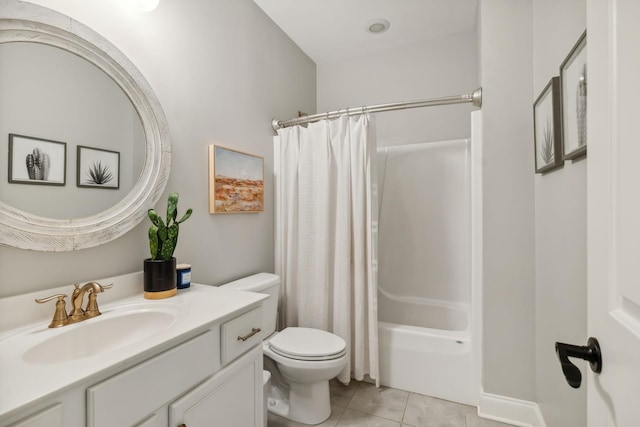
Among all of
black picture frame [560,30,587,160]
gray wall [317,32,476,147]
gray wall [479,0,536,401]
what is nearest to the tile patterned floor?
gray wall [479,0,536,401]

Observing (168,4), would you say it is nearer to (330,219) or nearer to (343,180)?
(343,180)

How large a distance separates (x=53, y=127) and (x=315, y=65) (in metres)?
2.39

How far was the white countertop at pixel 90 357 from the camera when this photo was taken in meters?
0.61

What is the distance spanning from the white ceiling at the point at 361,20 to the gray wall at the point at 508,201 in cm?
59

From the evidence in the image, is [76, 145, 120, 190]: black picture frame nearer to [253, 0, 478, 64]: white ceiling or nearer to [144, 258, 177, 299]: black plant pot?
[144, 258, 177, 299]: black plant pot

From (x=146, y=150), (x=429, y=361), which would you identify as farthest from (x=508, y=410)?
(x=146, y=150)

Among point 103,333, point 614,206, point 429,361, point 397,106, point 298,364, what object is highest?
point 397,106

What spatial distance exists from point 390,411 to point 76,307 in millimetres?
1654

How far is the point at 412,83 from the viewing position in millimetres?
2650

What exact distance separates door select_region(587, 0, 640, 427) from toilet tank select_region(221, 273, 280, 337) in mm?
1470

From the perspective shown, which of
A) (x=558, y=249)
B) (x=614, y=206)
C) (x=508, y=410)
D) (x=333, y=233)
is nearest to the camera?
(x=614, y=206)

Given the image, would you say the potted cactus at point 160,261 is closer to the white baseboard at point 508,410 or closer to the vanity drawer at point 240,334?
the vanity drawer at point 240,334

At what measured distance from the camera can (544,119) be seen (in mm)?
1401

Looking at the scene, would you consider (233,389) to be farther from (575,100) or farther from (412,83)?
(412,83)
